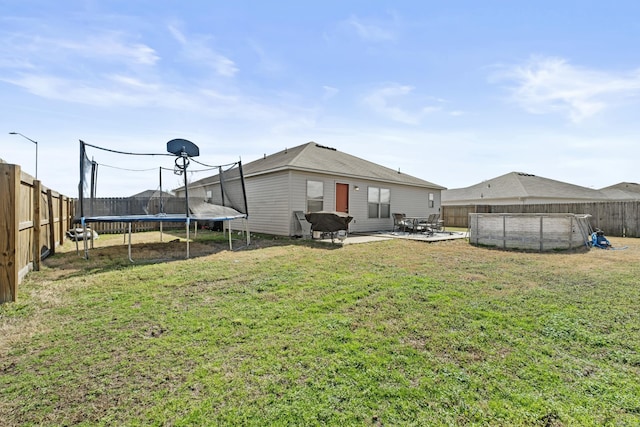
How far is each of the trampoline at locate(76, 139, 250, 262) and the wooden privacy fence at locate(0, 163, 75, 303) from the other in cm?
83

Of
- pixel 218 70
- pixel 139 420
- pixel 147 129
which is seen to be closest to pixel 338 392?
pixel 139 420

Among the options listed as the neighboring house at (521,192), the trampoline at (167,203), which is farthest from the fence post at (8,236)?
the neighboring house at (521,192)

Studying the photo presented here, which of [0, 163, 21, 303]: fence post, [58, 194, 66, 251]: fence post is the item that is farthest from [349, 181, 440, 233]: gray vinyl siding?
[0, 163, 21, 303]: fence post

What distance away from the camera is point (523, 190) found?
20141 mm

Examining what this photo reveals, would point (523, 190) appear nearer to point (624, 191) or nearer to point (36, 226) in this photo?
point (624, 191)

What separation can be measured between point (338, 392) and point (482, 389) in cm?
96

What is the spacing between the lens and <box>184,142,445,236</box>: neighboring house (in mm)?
10117

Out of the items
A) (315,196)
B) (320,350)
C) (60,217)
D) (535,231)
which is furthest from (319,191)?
(320,350)

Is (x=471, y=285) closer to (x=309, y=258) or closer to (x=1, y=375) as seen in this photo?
(x=309, y=258)

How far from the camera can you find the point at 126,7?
5570 mm

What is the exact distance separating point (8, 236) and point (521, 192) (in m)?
24.1

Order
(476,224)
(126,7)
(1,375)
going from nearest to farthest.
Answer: (1,375) → (126,7) → (476,224)

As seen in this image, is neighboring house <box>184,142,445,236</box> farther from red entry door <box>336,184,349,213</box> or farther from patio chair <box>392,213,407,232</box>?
patio chair <box>392,213,407,232</box>

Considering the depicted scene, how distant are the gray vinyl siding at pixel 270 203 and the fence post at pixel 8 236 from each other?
6.96 meters
